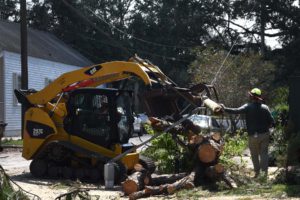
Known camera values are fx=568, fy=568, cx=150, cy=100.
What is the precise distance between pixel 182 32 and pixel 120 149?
32.2m

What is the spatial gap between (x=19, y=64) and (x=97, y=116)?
62.5ft

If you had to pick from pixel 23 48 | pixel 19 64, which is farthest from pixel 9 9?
pixel 23 48

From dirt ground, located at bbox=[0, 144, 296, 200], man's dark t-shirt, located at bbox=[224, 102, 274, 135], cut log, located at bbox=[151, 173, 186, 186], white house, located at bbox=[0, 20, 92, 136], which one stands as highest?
white house, located at bbox=[0, 20, 92, 136]

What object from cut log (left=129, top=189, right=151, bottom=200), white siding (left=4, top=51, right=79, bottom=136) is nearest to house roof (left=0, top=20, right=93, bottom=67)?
white siding (left=4, top=51, right=79, bottom=136)

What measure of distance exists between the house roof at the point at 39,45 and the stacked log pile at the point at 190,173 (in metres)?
19.5

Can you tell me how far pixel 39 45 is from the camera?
36812mm

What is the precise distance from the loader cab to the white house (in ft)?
56.9

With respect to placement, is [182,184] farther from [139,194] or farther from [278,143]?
[278,143]

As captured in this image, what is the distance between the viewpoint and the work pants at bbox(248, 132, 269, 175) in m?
11.9

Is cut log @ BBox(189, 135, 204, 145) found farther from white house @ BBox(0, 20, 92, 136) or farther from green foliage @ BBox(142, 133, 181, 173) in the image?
white house @ BBox(0, 20, 92, 136)

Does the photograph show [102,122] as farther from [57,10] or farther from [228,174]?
[57,10]

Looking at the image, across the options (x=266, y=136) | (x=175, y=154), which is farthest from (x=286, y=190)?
(x=175, y=154)

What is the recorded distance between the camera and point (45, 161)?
13.5 meters

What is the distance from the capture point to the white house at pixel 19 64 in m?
30.2
